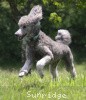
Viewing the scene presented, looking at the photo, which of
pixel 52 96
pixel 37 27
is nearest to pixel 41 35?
pixel 37 27

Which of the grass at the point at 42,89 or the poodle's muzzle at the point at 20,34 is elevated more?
the poodle's muzzle at the point at 20,34


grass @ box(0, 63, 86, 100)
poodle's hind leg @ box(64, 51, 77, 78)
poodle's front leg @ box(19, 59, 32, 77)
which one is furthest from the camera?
poodle's hind leg @ box(64, 51, 77, 78)

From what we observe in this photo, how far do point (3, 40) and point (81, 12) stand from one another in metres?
4.48

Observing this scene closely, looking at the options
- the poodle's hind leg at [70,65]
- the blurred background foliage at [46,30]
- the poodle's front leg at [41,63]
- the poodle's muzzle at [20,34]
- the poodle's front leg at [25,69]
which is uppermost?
the poodle's muzzle at [20,34]

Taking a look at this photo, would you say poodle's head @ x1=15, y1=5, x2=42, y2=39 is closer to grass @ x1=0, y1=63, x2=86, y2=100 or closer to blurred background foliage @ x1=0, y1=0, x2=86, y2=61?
grass @ x1=0, y1=63, x2=86, y2=100

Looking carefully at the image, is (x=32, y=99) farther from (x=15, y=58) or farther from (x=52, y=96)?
(x=15, y=58)

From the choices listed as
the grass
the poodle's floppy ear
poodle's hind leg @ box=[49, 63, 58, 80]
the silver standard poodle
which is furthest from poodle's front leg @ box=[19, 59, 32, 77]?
poodle's hind leg @ box=[49, 63, 58, 80]

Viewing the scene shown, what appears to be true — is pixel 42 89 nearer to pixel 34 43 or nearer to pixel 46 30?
pixel 34 43

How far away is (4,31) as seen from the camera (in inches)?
1019

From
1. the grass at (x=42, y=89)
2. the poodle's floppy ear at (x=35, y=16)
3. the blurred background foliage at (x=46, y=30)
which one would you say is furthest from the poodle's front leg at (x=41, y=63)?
the blurred background foliage at (x=46, y=30)

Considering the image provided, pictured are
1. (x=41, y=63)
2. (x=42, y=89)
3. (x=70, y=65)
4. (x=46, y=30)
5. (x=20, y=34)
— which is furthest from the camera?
(x=46, y=30)

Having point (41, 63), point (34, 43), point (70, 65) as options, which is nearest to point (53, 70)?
point (70, 65)

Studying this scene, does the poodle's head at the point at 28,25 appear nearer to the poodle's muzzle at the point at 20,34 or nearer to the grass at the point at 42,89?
the poodle's muzzle at the point at 20,34

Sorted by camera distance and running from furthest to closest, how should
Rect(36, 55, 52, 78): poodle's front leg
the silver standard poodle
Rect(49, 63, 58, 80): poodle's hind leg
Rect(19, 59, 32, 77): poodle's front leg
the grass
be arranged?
Rect(49, 63, 58, 80): poodle's hind leg
the silver standard poodle
Rect(19, 59, 32, 77): poodle's front leg
Rect(36, 55, 52, 78): poodle's front leg
the grass
